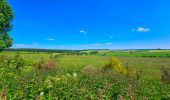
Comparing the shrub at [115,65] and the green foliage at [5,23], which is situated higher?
the green foliage at [5,23]

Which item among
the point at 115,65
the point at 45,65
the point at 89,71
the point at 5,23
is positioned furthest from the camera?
the point at 5,23

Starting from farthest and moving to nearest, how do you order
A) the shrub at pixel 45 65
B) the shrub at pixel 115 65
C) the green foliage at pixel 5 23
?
the green foliage at pixel 5 23 < the shrub at pixel 115 65 < the shrub at pixel 45 65

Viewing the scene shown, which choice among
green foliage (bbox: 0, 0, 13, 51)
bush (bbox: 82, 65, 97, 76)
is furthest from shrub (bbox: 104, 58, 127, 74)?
green foliage (bbox: 0, 0, 13, 51)

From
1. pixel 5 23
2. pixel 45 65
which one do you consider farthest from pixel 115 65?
pixel 5 23

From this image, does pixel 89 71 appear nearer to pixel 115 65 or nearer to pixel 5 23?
pixel 115 65

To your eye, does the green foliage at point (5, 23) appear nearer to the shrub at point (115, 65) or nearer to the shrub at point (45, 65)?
the shrub at point (45, 65)

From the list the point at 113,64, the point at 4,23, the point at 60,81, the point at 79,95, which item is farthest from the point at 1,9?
the point at 79,95

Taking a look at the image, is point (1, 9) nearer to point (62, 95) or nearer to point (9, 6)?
point (9, 6)

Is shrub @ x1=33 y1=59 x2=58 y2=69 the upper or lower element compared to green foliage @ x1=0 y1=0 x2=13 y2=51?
lower

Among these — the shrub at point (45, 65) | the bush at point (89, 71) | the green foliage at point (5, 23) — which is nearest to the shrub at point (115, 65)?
the bush at point (89, 71)

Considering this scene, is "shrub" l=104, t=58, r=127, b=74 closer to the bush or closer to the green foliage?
the bush

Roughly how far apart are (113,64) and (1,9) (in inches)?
732

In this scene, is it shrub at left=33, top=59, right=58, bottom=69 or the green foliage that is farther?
the green foliage

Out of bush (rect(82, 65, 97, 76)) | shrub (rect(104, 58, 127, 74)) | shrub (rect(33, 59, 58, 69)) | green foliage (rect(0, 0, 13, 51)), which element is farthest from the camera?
green foliage (rect(0, 0, 13, 51))
